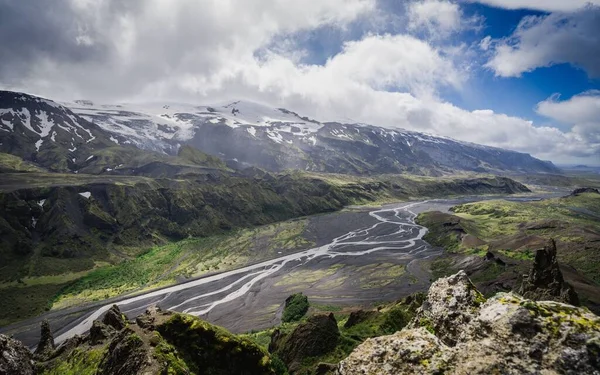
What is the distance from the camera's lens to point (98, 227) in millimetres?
153250

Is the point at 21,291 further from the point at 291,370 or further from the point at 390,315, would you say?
the point at 390,315

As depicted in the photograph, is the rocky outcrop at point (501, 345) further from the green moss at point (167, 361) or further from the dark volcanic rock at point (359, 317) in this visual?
the dark volcanic rock at point (359, 317)

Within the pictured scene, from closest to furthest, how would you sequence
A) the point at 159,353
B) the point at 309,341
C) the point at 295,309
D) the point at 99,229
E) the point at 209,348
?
the point at 159,353, the point at 209,348, the point at 309,341, the point at 295,309, the point at 99,229

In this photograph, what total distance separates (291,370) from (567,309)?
3319 centimetres

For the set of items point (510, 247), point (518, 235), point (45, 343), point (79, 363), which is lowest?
point (510, 247)

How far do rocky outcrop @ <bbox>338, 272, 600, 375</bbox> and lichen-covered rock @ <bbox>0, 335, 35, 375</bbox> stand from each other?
18.5 metres

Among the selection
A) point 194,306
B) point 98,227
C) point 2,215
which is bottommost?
point 194,306

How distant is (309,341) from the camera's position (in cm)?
3797

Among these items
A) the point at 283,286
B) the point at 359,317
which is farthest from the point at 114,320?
the point at 283,286

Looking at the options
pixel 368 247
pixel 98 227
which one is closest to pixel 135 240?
pixel 98 227

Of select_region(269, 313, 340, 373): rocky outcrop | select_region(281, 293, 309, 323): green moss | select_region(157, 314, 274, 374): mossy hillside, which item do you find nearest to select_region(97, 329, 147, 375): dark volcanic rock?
select_region(157, 314, 274, 374): mossy hillside

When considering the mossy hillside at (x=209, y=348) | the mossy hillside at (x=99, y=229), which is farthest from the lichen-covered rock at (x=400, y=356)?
the mossy hillside at (x=99, y=229)

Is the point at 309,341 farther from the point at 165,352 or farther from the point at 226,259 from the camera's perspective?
the point at 226,259

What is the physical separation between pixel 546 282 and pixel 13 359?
42724 millimetres
